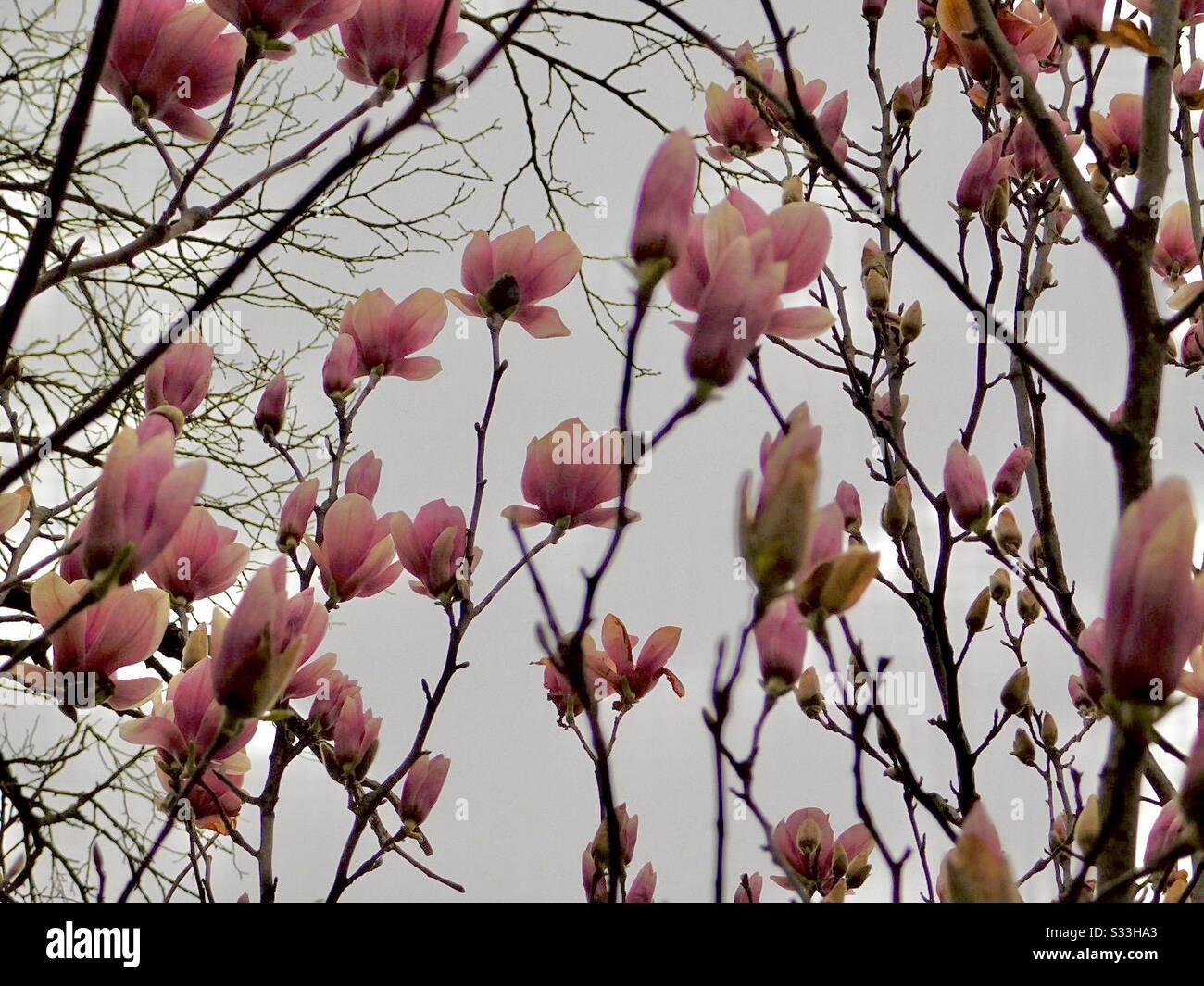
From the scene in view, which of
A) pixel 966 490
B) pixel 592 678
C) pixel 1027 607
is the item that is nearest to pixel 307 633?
pixel 592 678

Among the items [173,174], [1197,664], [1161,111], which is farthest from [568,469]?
[1197,664]

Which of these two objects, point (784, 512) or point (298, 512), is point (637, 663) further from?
point (784, 512)

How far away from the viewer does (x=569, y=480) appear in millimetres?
852

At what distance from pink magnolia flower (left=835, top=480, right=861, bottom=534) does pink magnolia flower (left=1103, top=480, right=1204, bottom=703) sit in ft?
3.53

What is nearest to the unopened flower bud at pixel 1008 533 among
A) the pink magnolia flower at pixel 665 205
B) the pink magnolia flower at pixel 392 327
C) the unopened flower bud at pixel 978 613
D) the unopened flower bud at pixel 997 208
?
the unopened flower bud at pixel 978 613

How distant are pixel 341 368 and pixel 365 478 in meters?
0.14

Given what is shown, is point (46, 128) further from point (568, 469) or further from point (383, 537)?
point (568, 469)

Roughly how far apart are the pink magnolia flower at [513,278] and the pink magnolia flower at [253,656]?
50 cm

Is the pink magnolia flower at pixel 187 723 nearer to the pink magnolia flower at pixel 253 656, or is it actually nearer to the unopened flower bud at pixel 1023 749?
the pink magnolia flower at pixel 253 656

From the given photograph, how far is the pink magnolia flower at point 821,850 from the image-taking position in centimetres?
108

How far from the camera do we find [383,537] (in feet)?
3.25

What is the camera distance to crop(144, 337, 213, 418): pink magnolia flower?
3.48 ft

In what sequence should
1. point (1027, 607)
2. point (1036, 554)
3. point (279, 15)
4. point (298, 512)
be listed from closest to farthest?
point (279, 15)
point (298, 512)
point (1036, 554)
point (1027, 607)

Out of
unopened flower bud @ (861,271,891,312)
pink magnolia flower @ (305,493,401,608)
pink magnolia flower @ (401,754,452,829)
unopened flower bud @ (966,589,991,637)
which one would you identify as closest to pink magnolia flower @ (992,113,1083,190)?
unopened flower bud @ (861,271,891,312)
